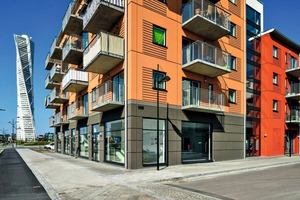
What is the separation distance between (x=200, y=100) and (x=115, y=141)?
617cm

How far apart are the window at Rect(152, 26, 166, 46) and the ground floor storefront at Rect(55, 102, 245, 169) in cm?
393

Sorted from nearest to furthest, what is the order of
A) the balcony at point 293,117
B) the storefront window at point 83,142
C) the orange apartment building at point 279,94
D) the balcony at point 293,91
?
the storefront window at point 83,142 < the orange apartment building at point 279,94 < the balcony at point 293,117 < the balcony at point 293,91

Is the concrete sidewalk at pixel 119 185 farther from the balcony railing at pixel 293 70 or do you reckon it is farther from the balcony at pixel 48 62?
the balcony at pixel 48 62

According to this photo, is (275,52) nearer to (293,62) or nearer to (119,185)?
(293,62)

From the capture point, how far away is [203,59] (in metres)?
17.6

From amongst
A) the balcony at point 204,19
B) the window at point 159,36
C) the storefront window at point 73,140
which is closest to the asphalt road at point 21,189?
the window at point 159,36

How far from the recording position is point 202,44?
17469 mm

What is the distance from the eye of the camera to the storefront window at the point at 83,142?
2287 cm

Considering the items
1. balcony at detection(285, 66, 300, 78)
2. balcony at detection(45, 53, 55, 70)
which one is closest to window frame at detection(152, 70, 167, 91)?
balcony at detection(285, 66, 300, 78)

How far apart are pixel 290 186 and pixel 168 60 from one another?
32.2ft

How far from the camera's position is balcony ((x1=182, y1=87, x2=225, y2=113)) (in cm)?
1738

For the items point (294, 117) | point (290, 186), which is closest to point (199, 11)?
point (290, 186)

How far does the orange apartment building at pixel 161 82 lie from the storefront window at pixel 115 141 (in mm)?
62

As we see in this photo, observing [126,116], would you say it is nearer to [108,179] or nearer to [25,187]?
[108,179]
